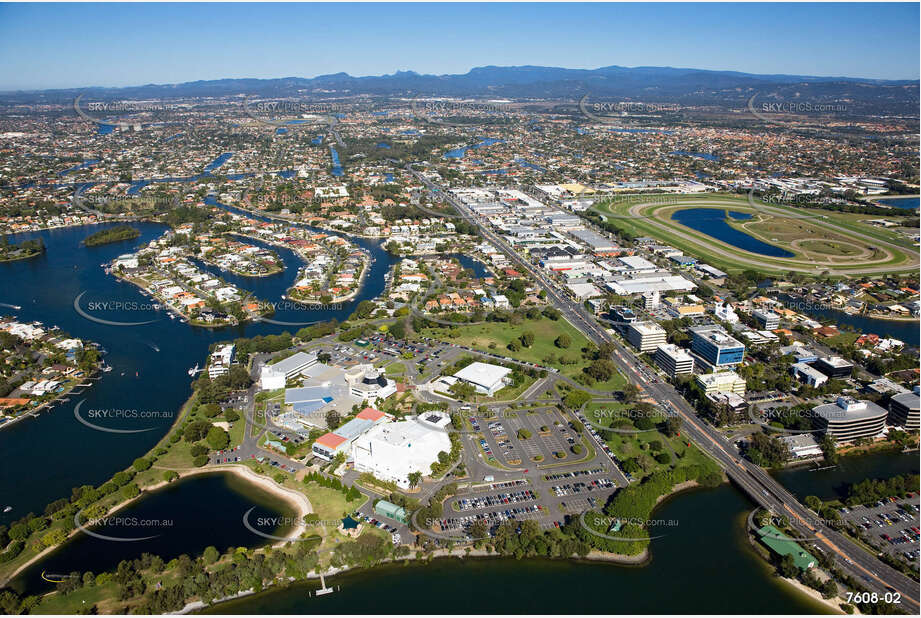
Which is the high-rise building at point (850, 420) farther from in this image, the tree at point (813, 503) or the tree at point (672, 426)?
the tree at point (672, 426)

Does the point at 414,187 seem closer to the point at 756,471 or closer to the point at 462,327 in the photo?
the point at 462,327

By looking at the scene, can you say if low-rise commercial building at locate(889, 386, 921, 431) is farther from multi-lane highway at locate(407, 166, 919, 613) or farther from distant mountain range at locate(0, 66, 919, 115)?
distant mountain range at locate(0, 66, 919, 115)

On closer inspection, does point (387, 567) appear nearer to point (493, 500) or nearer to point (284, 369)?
point (493, 500)

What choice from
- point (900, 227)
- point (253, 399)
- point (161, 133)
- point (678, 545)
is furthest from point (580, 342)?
point (161, 133)

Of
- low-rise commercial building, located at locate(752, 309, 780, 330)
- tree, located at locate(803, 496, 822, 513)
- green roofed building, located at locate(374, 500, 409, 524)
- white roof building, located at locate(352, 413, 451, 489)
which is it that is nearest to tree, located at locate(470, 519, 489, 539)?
green roofed building, located at locate(374, 500, 409, 524)

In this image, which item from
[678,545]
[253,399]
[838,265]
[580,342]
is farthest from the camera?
[838,265]

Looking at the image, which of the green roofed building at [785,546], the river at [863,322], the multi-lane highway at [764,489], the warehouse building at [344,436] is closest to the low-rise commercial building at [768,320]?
the river at [863,322]
